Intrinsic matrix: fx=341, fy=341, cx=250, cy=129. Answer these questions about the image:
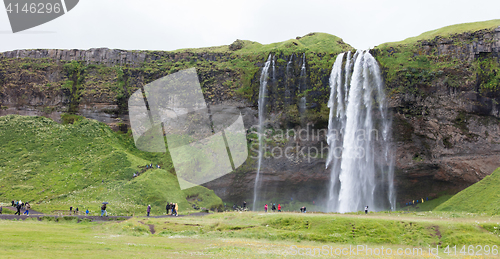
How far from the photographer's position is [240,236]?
2294cm

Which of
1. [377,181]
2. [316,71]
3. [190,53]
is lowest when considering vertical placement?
[377,181]

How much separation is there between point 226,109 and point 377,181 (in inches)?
1009

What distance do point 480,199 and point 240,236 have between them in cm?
2415

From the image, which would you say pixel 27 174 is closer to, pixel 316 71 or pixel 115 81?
pixel 115 81

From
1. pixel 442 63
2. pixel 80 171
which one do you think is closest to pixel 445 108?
pixel 442 63

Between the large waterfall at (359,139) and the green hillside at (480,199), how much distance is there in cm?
1257

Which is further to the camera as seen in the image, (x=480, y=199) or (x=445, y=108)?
(x=445, y=108)

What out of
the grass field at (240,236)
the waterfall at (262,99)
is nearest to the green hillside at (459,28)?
the waterfall at (262,99)

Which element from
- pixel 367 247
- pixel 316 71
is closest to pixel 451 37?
pixel 316 71

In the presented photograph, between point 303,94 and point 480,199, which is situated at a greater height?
point 303,94

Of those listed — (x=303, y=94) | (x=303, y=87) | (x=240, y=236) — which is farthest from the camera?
(x=303, y=87)

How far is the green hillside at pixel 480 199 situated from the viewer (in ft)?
99.7

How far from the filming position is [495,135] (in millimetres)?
42312

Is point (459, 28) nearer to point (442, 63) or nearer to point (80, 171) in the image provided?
point (442, 63)
